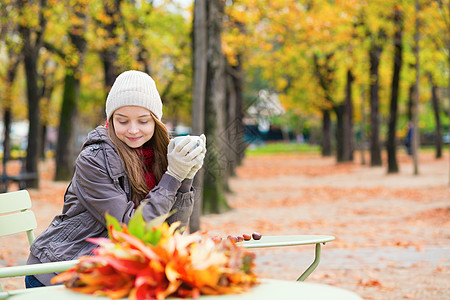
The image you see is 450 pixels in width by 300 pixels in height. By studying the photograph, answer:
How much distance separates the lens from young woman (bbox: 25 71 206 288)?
2641mm

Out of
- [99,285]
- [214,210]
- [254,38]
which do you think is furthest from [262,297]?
Result: [254,38]

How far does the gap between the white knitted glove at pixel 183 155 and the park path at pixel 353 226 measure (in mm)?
2235

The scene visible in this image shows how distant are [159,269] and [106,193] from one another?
1.03 m

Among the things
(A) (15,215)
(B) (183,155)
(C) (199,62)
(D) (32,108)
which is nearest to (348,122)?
(D) (32,108)

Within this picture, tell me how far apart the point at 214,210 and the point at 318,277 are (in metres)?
6.04

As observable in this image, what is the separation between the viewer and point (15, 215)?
10.7 feet

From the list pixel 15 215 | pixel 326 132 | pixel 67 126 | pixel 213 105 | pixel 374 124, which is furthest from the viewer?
pixel 326 132

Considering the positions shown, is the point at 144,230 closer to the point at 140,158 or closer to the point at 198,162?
the point at 198,162

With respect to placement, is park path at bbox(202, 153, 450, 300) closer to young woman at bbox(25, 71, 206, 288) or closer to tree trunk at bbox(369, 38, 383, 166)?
young woman at bbox(25, 71, 206, 288)

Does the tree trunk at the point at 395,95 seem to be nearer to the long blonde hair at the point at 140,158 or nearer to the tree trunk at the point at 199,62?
the tree trunk at the point at 199,62

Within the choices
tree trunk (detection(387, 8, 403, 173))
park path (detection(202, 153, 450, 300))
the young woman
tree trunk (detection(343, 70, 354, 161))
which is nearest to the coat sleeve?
the young woman

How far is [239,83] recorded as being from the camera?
25.6 meters

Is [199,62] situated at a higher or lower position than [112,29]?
lower

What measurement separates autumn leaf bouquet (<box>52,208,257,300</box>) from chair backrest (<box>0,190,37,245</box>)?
1448mm
